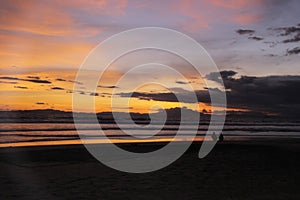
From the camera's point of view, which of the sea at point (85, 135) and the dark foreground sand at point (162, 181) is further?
the sea at point (85, 135)

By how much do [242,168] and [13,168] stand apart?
10.1 m

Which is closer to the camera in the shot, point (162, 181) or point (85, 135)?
point (162, 181)

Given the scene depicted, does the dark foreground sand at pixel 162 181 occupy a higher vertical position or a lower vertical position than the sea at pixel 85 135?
lower

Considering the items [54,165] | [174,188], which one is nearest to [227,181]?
[174,188]

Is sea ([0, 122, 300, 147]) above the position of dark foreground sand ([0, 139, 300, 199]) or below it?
above

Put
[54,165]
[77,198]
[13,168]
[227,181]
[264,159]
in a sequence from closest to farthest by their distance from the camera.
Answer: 1. [77,198]
2. [227,181]
3. [13,168]
4. [54,165]
5. [264,159]

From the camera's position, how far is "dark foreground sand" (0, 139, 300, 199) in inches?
422

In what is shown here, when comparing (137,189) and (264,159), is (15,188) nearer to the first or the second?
(137,189)

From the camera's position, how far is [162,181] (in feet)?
41.7

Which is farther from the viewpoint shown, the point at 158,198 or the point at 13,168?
the point at 13,168

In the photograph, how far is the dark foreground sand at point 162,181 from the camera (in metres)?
10.7

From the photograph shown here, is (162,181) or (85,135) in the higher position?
(85,135)

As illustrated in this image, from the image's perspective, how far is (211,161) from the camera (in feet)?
57.0

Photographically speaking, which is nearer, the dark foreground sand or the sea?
the dark foreground sand
